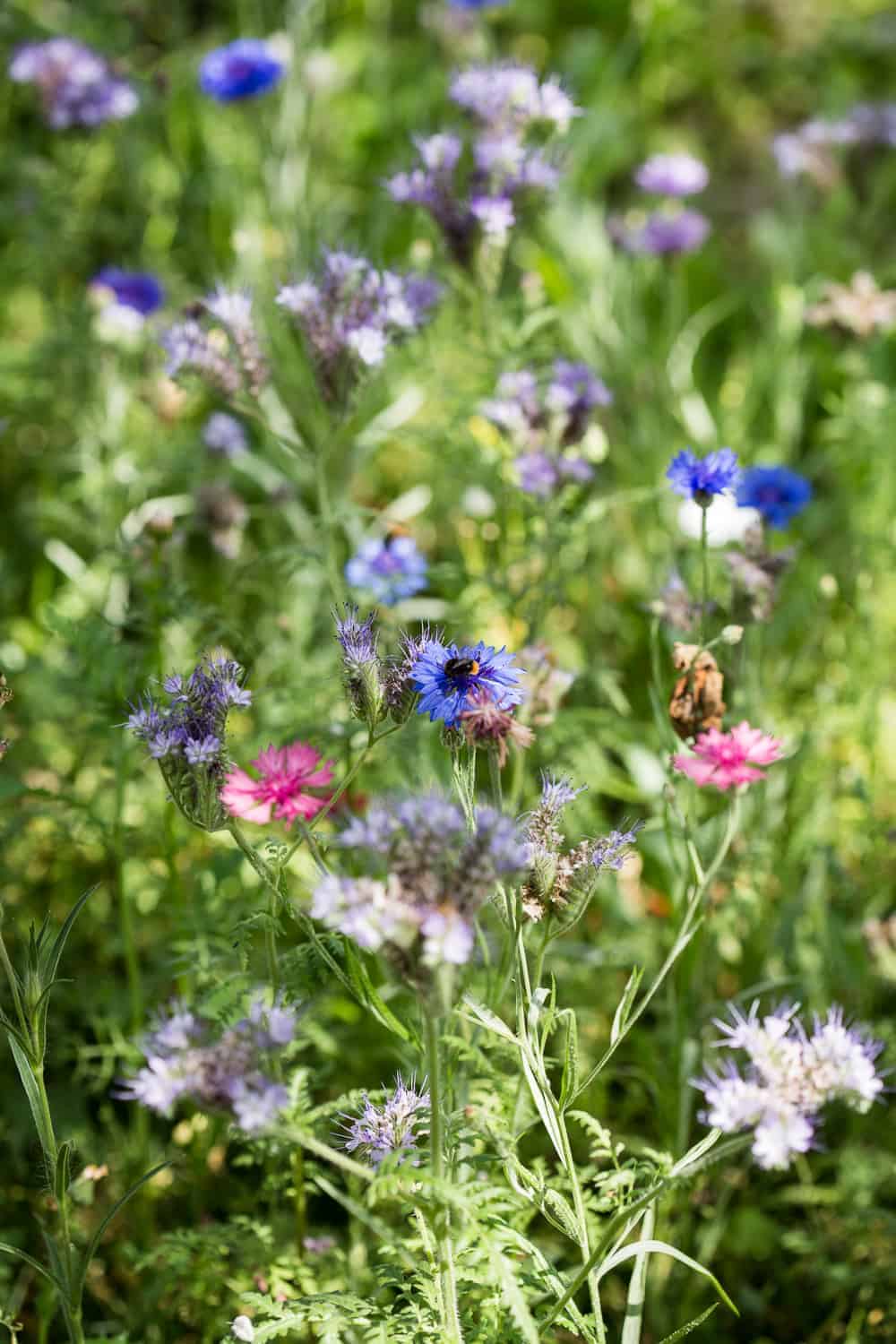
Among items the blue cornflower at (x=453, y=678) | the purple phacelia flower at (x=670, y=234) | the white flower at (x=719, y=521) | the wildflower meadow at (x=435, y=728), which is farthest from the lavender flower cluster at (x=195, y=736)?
the purple phacelia flower at (x=670, y=234)

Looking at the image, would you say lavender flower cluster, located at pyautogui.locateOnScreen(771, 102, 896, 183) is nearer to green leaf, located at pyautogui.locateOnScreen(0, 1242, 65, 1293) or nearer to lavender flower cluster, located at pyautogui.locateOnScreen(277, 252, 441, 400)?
lavender flower cluster, located at pyautogui.locateOnScreen(277, 252, 441, 400)

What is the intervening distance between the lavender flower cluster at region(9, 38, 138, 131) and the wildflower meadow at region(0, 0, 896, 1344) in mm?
10

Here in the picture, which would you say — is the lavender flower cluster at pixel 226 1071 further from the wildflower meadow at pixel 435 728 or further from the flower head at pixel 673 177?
the flower head at pixel 673 177

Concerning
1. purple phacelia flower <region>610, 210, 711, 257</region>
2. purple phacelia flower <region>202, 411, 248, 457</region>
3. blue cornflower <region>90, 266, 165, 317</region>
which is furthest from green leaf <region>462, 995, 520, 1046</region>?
blue cornflower <region>90, 266, 165, 317</region>

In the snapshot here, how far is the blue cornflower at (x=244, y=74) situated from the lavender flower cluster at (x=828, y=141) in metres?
1.24

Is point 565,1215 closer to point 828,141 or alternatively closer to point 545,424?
point 545,424

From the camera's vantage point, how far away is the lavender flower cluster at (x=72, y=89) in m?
2.93

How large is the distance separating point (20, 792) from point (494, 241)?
112 cm

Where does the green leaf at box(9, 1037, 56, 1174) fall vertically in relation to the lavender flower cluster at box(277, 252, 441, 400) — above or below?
below

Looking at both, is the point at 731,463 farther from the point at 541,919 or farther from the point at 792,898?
the point at 792,898

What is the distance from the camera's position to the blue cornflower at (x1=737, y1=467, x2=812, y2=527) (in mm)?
2168

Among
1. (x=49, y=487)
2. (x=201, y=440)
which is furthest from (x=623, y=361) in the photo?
(x=49, y=487)

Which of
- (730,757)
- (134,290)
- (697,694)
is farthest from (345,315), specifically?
(134,290)

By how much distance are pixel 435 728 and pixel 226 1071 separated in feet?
3.42
